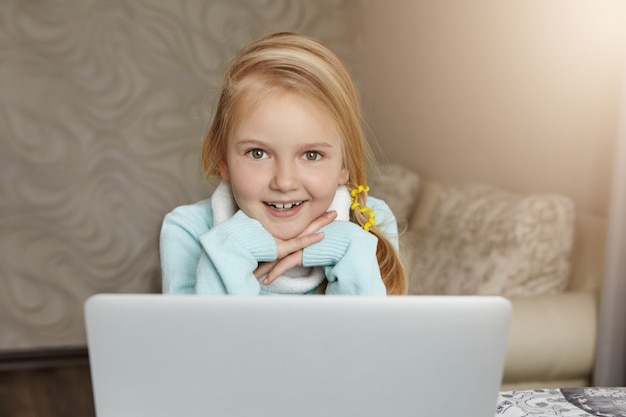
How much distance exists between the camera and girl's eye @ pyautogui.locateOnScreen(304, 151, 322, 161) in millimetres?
1003

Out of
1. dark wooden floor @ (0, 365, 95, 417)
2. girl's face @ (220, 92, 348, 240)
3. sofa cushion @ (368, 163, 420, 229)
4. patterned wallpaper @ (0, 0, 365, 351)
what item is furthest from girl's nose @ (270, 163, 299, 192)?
patterned wallpaper @ (0, 0, 365, 351)

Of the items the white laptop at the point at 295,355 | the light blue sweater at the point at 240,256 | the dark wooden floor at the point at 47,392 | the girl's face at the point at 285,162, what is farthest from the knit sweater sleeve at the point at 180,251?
the dark wooden floor at the point at 47,392

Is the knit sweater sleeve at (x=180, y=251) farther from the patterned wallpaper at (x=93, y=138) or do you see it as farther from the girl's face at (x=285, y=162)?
the patterned wallpaper at (x=93, y=138)

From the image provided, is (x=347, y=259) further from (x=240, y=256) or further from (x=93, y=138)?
(x=93, y=138)

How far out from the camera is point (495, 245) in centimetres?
252

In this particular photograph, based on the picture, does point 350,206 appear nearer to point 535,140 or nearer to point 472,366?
point 472,366

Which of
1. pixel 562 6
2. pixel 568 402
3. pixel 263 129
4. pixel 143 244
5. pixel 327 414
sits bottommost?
pixel 143 244

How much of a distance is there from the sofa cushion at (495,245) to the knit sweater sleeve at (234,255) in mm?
1567

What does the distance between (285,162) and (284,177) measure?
2cm

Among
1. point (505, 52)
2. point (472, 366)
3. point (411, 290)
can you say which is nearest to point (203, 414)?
point (472, 366)

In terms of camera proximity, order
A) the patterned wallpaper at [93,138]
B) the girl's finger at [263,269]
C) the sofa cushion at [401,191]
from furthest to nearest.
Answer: the patterned wallpaper at [93,138] < the sofa cushion at [401,191] < the girl's finger at [263,269]

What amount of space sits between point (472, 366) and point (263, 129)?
43 centimetres

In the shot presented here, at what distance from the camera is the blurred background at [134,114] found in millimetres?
3348

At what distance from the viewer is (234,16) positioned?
12.8ft
